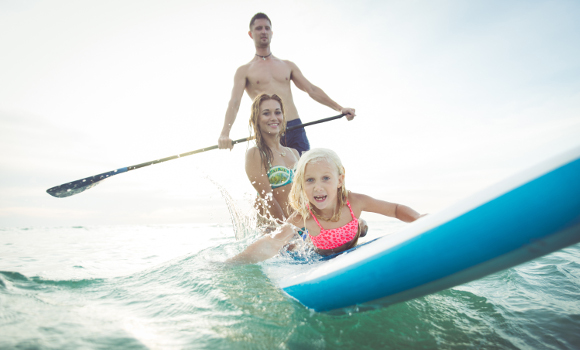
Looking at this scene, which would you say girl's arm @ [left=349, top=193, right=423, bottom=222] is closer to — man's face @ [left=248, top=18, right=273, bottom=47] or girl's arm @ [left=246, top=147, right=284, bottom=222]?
girl's arm @ [left=246, top=147, right=284, bottom=222]

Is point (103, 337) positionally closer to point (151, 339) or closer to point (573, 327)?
point (151, 339)

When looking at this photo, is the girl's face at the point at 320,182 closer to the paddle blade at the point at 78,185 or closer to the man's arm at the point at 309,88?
the man's arm at the point at 309,88

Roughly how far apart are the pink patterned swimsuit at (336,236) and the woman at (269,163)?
735mm

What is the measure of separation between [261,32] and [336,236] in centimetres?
291

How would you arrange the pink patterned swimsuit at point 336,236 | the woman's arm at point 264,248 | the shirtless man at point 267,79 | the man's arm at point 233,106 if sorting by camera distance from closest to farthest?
the woman's arm at point 264,248, the pink patterned swimsuit at point 336,236, the man's arm at point 233,106, the shirtless man at point 267,79

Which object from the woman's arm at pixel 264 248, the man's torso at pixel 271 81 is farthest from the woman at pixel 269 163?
the woman's arm at pixel 264 248

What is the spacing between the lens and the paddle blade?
3.99 metres

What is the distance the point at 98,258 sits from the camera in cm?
411

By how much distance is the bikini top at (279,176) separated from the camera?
3.12m

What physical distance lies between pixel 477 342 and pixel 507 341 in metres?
0.15

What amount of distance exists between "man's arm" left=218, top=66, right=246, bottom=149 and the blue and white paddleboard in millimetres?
2225

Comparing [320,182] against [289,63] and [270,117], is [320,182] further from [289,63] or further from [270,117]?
[289,63]

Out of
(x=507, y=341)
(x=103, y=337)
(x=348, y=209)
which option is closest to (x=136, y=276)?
(x=103, y=337)

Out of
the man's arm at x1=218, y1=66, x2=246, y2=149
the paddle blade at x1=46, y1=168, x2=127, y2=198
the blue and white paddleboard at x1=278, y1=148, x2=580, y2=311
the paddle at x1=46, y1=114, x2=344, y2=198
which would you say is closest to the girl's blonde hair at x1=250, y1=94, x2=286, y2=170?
the man's arm at x1=218, y1=66, x2=246, y2=149
